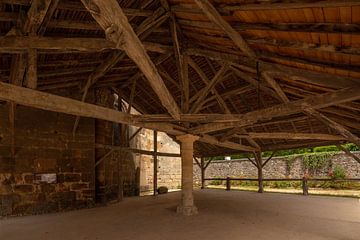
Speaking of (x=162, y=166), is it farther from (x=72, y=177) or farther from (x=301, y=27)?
(x=301, y=27)

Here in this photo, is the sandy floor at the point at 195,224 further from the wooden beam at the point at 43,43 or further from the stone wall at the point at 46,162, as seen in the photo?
the wooden beam at the point at 43,43

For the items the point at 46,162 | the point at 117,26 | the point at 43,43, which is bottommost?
the point at 46,162

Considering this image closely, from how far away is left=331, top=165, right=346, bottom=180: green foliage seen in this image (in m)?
15.4

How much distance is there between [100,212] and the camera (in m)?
8.04

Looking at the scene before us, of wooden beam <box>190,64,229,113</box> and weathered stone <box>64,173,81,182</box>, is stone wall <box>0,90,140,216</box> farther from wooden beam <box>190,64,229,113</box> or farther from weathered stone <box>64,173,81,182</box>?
wooden beam <box>190,64,229,113</box>

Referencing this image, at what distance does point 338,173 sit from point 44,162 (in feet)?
48.2

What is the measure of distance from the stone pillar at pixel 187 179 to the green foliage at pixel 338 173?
11340 mm

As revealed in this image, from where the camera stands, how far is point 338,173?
15.5 meters

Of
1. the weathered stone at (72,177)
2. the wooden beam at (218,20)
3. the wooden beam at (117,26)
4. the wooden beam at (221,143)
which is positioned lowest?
the weathered stone at (72,177)

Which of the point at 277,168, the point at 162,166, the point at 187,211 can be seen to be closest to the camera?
the point at 187,211

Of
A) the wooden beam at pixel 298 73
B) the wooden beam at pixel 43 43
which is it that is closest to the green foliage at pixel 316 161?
the wooden beam at pixel 298 73

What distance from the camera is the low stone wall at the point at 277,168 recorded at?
608 inches

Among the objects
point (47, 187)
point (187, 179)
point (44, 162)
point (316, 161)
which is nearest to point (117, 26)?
point (187, 179)

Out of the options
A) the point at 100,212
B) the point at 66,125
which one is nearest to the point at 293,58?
the point at 100,212
